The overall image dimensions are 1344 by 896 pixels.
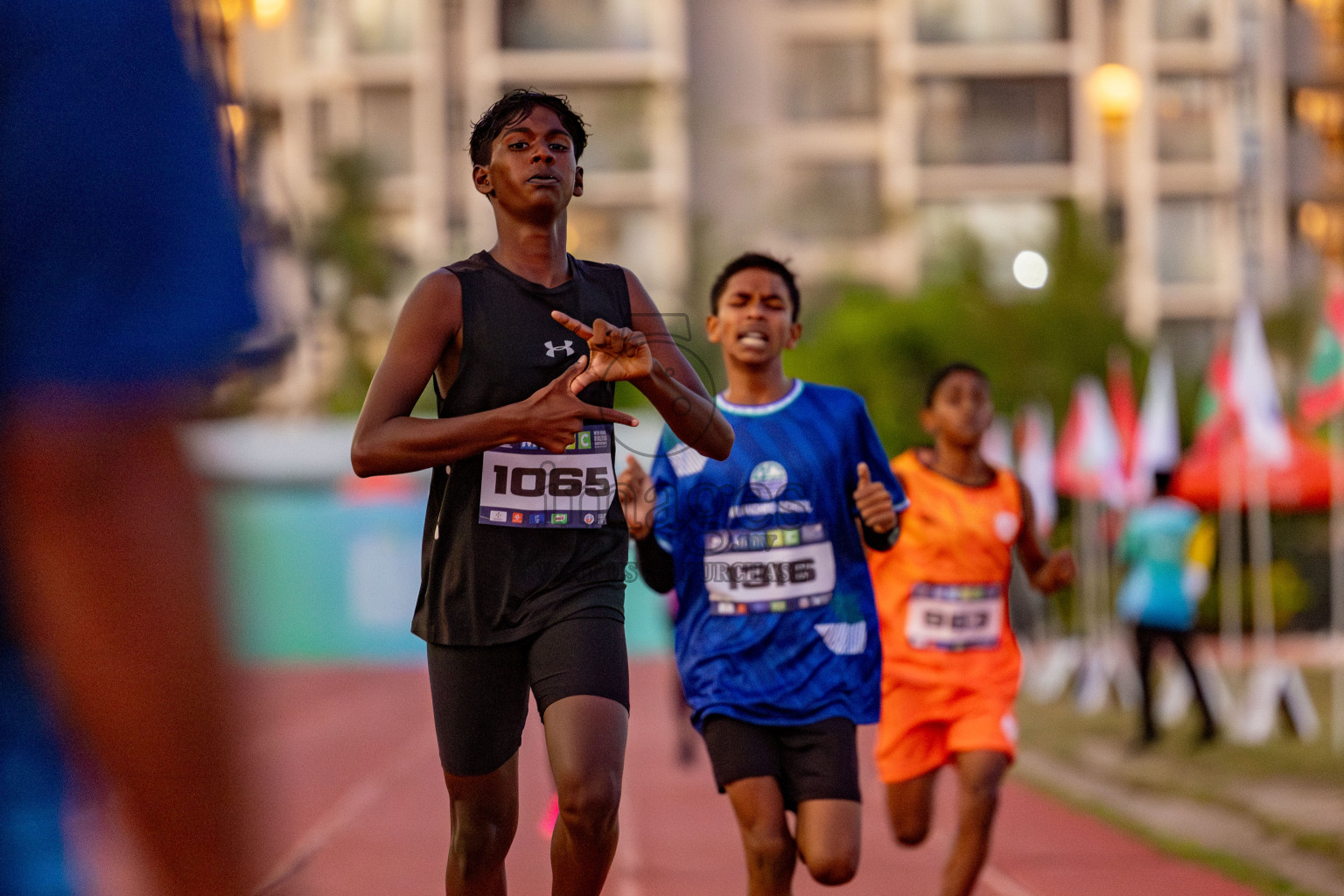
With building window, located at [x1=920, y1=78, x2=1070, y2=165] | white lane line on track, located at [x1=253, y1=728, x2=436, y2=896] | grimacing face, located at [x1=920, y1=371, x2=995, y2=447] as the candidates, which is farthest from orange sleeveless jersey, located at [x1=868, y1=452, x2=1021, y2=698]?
building window, located at [x1=920, y1=78, x2=1070, y2=165]

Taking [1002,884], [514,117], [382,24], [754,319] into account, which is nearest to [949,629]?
[754,319]

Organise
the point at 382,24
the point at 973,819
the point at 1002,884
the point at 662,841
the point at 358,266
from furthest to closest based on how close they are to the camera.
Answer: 1. the point at 382,24
2. the point at 358,266
3. the point at 662,841
4. the point at 1002,884
5. the point at 973,819

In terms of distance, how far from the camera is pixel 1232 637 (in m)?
19.5

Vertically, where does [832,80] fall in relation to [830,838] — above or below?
above

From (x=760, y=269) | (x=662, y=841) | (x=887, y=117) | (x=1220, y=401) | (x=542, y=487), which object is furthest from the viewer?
(x=887, y=117)

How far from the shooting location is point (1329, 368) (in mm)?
12938

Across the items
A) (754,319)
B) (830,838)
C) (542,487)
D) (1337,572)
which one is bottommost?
(1337,572)

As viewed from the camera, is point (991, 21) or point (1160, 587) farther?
point (991, 21)

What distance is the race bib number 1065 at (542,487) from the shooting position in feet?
14.0

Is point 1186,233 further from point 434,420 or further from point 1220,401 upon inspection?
point 434,420

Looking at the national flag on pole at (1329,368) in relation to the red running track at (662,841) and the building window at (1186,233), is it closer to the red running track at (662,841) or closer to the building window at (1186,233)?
the red running track at (662,841)

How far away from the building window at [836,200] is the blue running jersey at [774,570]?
134ft

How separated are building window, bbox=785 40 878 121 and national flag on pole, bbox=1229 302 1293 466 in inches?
1375

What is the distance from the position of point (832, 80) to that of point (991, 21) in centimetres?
442
